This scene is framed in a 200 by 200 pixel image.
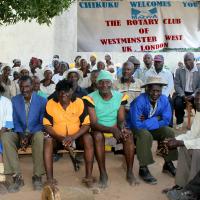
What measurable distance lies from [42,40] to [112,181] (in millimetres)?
8252

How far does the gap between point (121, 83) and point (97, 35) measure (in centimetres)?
677

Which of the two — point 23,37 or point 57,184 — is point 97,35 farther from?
point 57,184

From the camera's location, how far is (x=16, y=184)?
17.6ft

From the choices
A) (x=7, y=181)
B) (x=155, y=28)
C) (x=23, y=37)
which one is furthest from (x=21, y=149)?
(x=155, y=28)

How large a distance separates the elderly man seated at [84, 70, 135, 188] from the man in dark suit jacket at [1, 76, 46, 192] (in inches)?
28.1

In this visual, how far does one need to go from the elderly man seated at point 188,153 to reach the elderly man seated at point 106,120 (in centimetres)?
74

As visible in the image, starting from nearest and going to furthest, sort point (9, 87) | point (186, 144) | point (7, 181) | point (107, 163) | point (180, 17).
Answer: point (186, 144)
point (7, 181)
point (107, 163)
point (9, 87)
point (180, 17)

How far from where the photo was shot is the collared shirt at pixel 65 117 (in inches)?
217

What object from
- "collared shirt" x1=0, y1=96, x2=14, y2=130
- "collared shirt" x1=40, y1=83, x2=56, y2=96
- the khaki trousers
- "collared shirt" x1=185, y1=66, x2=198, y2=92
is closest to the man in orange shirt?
"collared shirt" x1=0, y1=96, x2=14, y2=130

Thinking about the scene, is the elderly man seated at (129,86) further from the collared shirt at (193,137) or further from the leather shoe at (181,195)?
the leather shoe at (181,195)

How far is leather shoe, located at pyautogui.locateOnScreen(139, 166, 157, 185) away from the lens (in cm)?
563

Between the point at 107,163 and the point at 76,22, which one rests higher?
the point at 76,22

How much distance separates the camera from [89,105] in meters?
5.73

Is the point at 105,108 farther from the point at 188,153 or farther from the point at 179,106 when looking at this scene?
the point at 179,106
